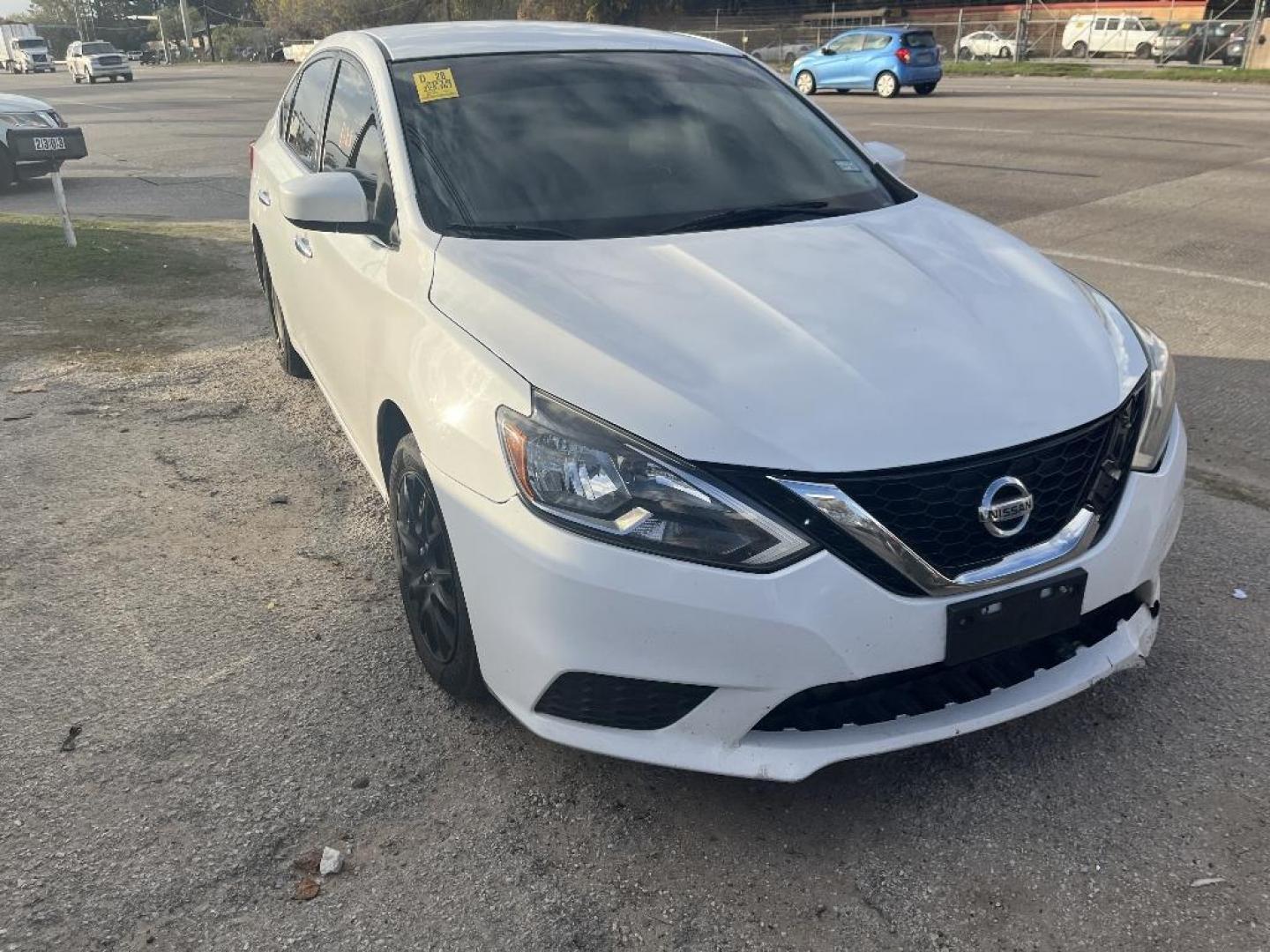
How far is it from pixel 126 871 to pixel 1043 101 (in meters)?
22.8

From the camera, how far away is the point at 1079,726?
110 inches

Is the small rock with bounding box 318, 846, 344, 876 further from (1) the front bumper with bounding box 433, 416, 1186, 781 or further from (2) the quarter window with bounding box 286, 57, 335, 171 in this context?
(2) the quarter window with bounding box 286, 57, 335, 171

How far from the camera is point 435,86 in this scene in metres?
3.51

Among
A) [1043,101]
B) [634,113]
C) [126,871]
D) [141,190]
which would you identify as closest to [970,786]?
[126,871]

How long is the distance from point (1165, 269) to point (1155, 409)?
5633mm

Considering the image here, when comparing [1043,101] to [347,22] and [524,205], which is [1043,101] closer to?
[524,205]

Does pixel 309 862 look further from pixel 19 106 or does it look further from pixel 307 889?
pixel 19 106

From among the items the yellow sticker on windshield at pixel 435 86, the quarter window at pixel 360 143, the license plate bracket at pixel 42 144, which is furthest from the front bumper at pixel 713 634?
the license plate bracket at pixel 42 144

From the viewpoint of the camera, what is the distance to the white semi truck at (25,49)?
63.7 metres

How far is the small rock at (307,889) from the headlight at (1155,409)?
208cm

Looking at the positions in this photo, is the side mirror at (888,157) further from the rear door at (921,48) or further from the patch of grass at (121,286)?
the rear door at (921,48)

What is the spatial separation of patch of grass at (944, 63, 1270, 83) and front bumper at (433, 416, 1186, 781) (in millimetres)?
29377

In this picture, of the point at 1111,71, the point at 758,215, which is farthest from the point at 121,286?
the point at 1111,71

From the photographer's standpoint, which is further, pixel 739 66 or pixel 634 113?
pixel 739 66
